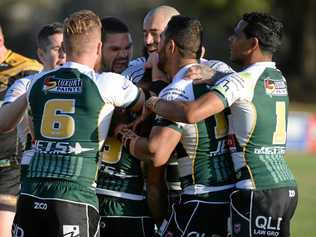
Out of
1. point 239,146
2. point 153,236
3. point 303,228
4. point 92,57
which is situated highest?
point 92,57

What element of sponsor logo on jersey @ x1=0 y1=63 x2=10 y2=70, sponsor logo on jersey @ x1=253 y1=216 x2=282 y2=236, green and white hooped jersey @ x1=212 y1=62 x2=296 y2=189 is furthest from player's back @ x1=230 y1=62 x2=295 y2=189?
sponsor logo on jersey @ x1=0 y1=63 x2=10 y2=70

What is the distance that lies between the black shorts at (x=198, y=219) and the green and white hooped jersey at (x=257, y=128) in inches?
10.4

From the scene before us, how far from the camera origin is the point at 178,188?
7488 mm

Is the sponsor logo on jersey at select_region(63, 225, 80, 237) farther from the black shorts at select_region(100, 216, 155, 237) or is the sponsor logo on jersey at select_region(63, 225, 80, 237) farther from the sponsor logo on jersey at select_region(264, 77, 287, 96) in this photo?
the sponsor logo on jersey at select_region(264, 77, 287, 96)

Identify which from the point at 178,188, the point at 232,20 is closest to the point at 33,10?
the point at 232,20

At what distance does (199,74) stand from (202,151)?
58 centimetres

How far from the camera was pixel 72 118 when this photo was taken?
668 centimetres

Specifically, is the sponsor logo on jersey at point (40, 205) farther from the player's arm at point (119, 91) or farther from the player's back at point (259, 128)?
the player's back at point (259, 128)

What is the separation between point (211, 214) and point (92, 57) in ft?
4.89

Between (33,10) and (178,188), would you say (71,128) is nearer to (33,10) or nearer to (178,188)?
(178,188)

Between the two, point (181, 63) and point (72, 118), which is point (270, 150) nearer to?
point (181, 63)

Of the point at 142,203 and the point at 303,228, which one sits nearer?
the point at 142,203

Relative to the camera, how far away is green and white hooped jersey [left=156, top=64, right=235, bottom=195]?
691 cm

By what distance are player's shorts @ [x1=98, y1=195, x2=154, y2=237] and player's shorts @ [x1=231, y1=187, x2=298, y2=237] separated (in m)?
0.78
